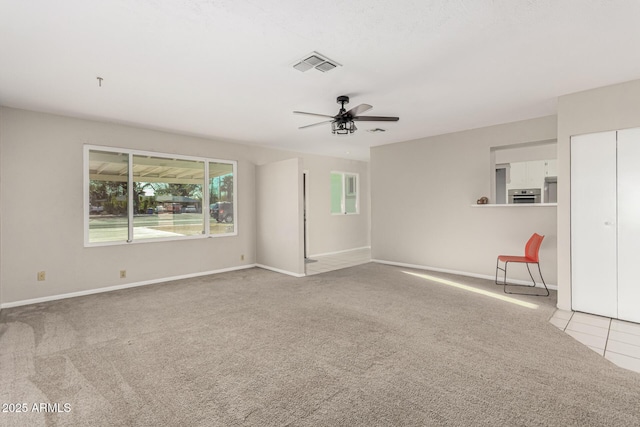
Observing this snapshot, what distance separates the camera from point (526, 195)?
Result: 22.2 feet

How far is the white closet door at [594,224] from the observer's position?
355cm

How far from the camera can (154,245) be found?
5.37 metres

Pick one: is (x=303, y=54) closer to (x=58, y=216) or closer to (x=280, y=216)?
(x=280, y=216)

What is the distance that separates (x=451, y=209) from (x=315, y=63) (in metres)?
4.18

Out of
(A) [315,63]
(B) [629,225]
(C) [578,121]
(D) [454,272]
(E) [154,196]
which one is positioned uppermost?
(A) [315,63]

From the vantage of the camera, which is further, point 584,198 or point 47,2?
point 584,198

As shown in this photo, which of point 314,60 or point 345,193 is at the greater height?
point 314,60

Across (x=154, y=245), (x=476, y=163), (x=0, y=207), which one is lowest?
(x=154, y=245)

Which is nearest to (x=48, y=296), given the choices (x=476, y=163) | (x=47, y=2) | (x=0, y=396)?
(x=0, y=396)

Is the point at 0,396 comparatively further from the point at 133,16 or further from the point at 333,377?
the point at 133,16

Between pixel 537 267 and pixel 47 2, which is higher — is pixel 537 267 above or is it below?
below

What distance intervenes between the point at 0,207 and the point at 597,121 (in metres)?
7.69

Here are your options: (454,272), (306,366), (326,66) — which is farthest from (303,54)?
(454,272)

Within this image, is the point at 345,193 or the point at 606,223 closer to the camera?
the point at 606,223
